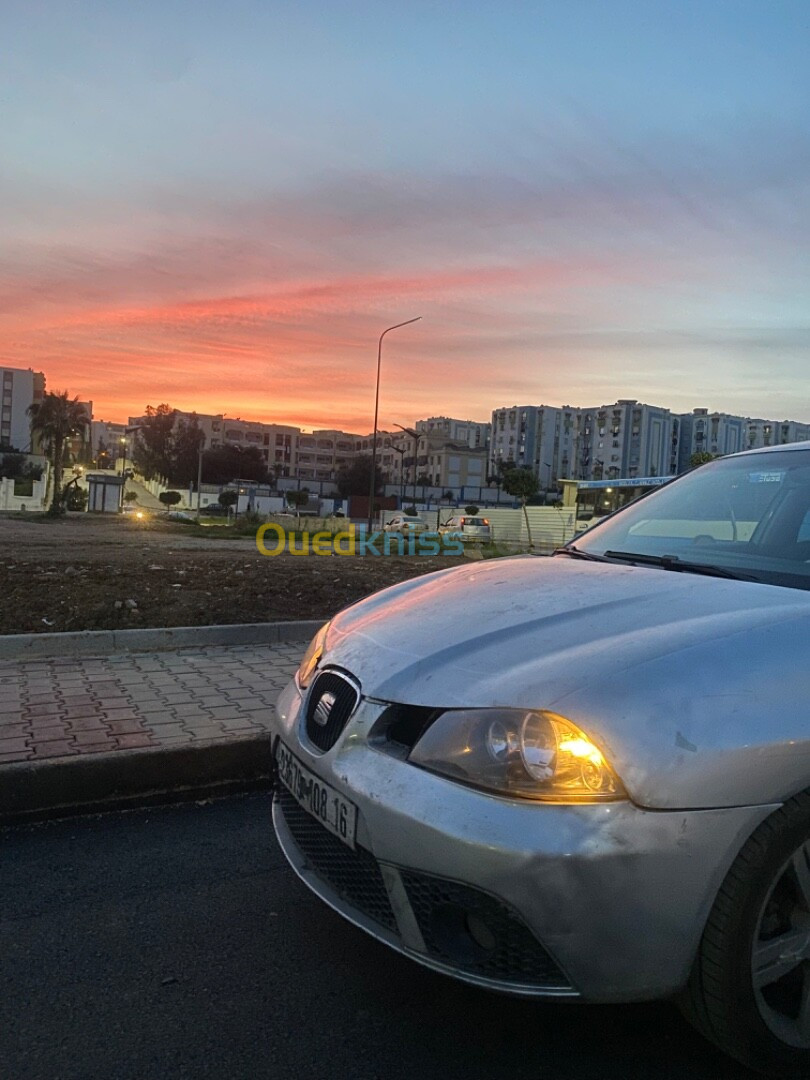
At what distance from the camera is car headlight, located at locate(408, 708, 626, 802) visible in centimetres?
181

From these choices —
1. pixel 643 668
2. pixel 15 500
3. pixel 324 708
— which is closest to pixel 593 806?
pixel 643 668

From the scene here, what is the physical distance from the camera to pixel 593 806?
1785 millimetres

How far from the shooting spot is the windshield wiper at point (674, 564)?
2.65 meters

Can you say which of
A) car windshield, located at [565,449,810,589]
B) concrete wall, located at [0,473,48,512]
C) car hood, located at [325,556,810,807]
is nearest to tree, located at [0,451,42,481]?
concrete wall, located at [0,473,48,512]

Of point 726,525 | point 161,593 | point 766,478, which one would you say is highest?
point 766,478

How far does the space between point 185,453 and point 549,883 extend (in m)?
112

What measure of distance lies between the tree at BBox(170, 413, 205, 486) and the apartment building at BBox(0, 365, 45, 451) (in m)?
43.1

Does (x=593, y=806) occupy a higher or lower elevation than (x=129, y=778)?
higher

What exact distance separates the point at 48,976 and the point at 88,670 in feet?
11.5

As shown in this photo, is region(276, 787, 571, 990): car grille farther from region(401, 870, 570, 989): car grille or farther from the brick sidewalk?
the brick sidewalk

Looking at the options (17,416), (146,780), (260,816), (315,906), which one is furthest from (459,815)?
(17,416)

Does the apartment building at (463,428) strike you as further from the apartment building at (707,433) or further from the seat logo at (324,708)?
the seat logo at (324,708)

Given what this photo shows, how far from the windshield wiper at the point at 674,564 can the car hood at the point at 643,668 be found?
4.9 inches

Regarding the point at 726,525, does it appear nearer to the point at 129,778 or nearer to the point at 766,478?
the point at 766,478
